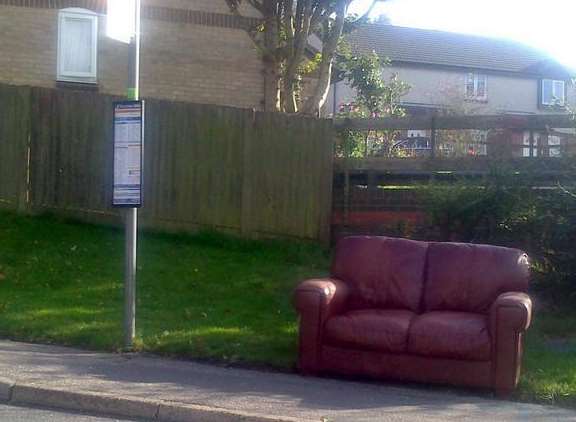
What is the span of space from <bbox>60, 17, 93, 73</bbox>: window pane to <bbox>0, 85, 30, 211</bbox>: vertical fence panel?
5045mm

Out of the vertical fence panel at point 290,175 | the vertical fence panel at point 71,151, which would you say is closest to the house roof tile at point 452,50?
the vertical fence panel at point 71,151

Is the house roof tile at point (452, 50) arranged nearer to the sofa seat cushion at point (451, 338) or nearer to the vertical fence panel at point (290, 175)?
the vertical fence panel at point (290, 175)

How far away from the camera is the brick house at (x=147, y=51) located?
63.8 ft

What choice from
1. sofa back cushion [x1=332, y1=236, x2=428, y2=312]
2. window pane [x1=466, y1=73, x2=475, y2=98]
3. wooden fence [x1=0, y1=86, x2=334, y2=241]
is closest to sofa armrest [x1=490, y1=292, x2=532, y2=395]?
sofa back cushion [x1=332, y1=236, x2=428, y2=312]

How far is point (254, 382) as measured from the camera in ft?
28.2

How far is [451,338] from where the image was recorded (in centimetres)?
839

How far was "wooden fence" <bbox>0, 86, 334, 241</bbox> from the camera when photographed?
14039 mm

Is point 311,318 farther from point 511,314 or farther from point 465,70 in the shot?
point 465,70

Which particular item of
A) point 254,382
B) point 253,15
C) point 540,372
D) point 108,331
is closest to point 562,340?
point 540,372

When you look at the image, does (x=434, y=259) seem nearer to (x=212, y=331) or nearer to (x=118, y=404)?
(x=212, y=331)

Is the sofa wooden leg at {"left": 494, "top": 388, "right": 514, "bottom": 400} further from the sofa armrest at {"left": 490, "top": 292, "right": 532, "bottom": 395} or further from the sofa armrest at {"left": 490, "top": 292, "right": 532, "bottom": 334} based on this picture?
the sofa armrest at {"left": 490, "top": 292, "right": 532, "bottom": 334}

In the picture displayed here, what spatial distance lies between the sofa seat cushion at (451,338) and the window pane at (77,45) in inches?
512

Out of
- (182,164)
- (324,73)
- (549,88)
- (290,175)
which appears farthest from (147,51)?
(549,88)

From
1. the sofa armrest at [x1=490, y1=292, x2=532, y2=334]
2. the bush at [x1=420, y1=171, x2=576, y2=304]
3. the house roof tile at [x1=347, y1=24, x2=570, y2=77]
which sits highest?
the house roof tile at [x1=347, y1=24, x2=570, y2=77]
